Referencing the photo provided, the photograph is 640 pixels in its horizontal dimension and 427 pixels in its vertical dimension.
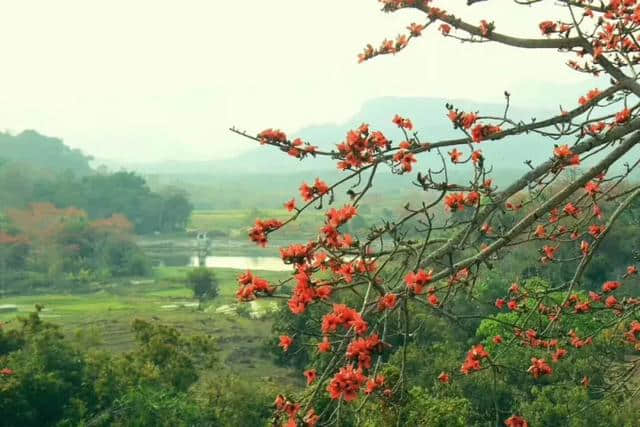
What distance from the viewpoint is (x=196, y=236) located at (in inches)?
2474

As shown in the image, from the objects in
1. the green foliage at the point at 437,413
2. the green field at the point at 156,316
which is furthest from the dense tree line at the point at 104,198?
the green foliage at the point at 437,413

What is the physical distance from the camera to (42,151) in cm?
A: 9944

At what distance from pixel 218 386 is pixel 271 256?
146 ft

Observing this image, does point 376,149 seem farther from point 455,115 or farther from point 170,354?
point 170,354

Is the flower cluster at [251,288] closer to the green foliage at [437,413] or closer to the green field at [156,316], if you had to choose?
the green foliage at [437,413]

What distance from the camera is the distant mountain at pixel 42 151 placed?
97062 millimetres

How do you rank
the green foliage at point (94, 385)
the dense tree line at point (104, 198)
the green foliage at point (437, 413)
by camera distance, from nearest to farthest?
1. the green foliage at point (437, 413)
2. the green foliage at point (94, 385)
3. the dense tree line at point (104, 198)

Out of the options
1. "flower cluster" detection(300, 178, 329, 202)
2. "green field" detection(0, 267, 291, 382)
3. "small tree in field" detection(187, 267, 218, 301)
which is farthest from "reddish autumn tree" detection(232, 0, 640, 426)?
"small tree in field" detection(187, 267, 218, 301)

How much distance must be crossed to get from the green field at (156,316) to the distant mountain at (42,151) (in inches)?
2435

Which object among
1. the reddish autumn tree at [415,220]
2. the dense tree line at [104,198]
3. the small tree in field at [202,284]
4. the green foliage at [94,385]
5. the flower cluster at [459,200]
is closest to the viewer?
the reddish autumn tree at [415,220]

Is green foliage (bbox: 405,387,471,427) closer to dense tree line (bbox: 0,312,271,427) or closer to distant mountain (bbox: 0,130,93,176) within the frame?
dense tree line (bbox: 0,312,271,427)

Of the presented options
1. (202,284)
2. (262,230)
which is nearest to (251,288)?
(262,230)

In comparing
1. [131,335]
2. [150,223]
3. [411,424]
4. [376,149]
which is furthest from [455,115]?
[150,223]

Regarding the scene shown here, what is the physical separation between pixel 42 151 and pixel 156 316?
79.3 metres
